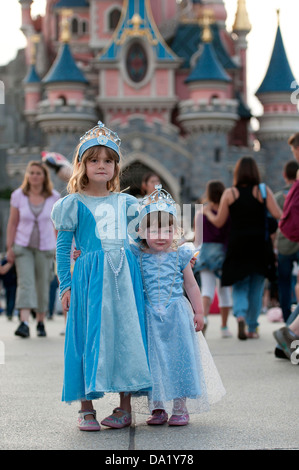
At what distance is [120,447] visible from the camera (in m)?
2.98

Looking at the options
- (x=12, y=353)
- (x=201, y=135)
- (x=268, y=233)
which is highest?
(x=201, y=135)

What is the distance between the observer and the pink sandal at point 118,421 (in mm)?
3352

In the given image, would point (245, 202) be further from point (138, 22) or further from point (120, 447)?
point (138, 22)

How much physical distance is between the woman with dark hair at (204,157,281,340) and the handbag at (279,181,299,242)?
1117 mm

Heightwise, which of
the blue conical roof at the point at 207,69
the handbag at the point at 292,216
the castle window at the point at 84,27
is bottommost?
the handbag at the point at 292,216

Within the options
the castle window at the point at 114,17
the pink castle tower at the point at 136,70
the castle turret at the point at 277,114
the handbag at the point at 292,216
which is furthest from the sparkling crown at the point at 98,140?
the castle window at the point at 114,17

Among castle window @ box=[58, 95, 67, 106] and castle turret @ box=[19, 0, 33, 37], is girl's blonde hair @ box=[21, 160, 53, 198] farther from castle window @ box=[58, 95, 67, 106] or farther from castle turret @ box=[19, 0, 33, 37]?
castle turret @ box=[19, 0, 33, 37]

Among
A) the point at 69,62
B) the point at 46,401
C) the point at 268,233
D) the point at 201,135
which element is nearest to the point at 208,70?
the point at 201,135

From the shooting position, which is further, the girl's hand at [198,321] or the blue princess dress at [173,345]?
the girl's hand at [198,321]

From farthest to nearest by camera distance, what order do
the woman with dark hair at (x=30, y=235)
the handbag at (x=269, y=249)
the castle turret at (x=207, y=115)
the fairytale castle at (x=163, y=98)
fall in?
the fairytale castle at (x=163, y=98) < the castle turret at (x=207, y=115) < the woman with dark hair at (x=30, y=235) < the handbag at (x=269, y=249)

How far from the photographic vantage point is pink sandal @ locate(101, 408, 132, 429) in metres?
3.35

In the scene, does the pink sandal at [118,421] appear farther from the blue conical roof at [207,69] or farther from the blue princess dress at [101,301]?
the blue conical roof at [207,69]

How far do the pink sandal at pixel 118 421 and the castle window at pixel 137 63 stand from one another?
32.7 m
